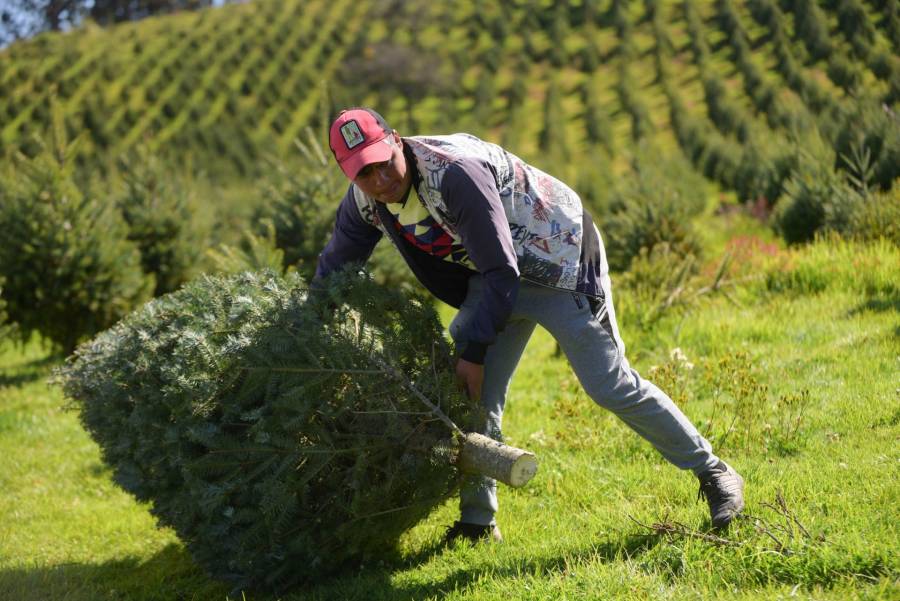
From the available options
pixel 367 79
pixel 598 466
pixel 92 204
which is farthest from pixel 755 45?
pixel 598 466

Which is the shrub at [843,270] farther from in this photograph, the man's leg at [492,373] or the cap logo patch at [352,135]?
the cap logo patch at [352,135]

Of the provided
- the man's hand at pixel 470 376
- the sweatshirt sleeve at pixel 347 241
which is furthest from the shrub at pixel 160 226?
the man's hand at pixel 470 376

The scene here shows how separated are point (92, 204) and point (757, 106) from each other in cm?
2916

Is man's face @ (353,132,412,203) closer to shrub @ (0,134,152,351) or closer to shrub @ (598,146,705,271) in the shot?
shrub @ (0,134,152,351)

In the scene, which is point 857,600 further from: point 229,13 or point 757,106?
point 229,13

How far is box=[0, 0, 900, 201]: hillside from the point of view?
1222 inches

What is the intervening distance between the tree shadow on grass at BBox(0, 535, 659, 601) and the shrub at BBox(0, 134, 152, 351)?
5443 millimetres

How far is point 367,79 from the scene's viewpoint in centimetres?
4903

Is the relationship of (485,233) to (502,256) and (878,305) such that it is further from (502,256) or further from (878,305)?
(878,305)

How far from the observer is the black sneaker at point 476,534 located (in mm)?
3496

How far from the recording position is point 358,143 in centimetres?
284

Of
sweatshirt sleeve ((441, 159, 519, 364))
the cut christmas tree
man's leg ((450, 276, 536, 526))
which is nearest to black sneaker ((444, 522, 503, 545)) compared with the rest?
man's leg ((450, 276, 536, 526))

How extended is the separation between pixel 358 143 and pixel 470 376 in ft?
3.48

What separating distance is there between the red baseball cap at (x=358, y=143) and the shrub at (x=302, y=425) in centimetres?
63
